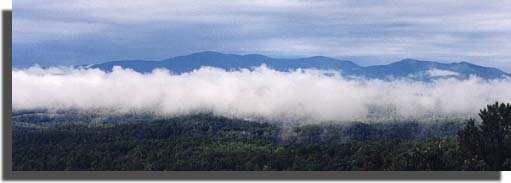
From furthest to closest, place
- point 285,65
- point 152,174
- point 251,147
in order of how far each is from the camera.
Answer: point 285,65, point 251,147, point 152,174

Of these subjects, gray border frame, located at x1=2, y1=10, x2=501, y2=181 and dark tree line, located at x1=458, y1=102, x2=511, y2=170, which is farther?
dark tree line, located at x1=458, y1=102, x2=511, y2=170

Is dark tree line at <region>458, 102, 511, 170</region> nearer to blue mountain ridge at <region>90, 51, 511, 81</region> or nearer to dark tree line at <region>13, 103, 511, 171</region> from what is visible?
dark tree line at <region>13, 103, 511, 171</region>

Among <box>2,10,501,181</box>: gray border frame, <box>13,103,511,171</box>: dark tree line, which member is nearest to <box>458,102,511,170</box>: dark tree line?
<box>13,103,511,171</box>: dark tree line

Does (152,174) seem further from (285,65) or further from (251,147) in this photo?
(285,65)

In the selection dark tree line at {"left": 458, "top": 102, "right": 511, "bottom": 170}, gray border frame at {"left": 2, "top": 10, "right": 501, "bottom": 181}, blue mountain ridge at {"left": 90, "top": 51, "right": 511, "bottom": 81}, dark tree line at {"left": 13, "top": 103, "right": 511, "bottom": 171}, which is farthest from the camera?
blue mountain ridge at {"left": 90, "top": 51, "right": 511, "bottom": 81}

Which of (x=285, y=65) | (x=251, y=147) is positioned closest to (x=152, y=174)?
(x=251, y=147)

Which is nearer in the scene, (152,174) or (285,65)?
(152,174)

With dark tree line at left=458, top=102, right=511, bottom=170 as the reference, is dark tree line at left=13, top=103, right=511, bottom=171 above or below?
below

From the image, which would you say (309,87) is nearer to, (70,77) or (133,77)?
(133,77)
